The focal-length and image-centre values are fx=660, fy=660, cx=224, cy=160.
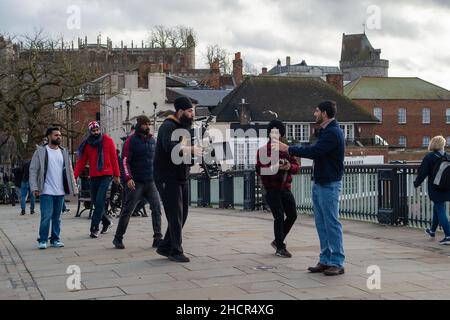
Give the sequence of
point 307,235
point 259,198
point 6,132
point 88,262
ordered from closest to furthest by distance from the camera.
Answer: point 88,262
point 307,235
point 259,198
point 6,132

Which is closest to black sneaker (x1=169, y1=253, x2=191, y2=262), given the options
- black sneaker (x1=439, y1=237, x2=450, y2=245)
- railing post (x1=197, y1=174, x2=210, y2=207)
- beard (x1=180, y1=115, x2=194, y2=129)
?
beard (x1=180, y1=115, x2=194, y2=129)

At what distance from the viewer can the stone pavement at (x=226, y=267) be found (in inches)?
264

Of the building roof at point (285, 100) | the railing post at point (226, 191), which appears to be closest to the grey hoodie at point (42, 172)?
the railing post at point (226, 191)

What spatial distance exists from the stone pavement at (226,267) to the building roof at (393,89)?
7327 centimetres

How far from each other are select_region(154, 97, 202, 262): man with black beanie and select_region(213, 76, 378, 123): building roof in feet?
151

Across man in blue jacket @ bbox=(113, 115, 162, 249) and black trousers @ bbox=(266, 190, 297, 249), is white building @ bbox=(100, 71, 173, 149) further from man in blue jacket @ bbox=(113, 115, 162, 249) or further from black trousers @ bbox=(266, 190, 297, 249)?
black trousers @ bbox=(266, 190, 297, 249)

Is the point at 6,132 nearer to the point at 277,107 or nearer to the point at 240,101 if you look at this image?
the point at 240,101

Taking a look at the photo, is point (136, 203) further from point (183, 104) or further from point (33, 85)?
point (33, 85)

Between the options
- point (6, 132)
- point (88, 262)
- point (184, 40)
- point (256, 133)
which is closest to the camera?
point (88, 262)

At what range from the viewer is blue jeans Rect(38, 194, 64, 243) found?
10.3 metres

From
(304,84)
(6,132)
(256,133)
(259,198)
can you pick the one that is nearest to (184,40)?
(304,84)
